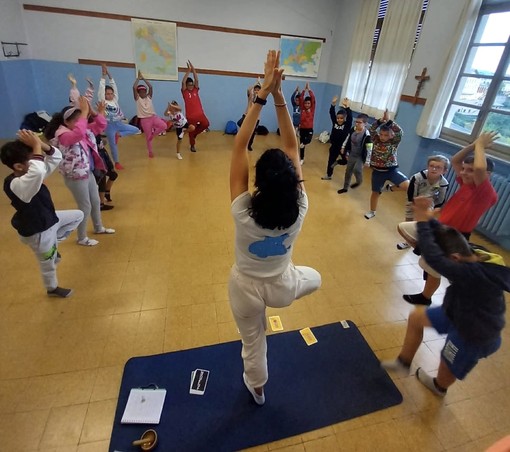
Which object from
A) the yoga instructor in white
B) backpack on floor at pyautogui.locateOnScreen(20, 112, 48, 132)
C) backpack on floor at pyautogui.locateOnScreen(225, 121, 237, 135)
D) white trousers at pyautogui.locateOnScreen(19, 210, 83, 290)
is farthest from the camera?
backpack on floor at pyautogui.locateOnScreen(225, 121, 237, 135)

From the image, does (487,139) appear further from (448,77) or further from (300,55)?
(300,55)

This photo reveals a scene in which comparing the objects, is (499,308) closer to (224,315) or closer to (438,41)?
(224,315)

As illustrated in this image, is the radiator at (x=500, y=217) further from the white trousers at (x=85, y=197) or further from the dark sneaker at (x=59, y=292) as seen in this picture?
the dark sneaker at (x=59, y=292)

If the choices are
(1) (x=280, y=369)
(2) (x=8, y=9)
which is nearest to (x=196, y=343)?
(1) (x=280, y=369)

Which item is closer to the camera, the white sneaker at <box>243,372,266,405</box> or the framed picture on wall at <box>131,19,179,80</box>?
the white sneaker at <box>243,372,266,405</box>

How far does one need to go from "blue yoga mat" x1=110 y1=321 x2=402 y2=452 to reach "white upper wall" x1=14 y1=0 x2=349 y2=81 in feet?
24.0

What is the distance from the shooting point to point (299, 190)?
123cm

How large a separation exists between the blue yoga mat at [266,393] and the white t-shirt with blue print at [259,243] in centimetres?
99

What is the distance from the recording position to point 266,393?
74.2 inches

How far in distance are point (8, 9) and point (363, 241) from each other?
7.83 m

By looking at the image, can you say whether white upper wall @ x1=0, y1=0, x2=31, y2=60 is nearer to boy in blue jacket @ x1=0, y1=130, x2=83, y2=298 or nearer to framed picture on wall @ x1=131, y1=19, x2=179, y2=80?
framed picture on wall @ x1=131, y1=19, x2=179, y2=80

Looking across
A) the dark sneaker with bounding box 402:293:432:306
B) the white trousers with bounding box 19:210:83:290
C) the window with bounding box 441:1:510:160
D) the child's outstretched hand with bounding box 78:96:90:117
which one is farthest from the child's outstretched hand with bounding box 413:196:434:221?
the window with bounding box 441:1:510:160

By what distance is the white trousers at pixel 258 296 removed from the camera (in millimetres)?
1361

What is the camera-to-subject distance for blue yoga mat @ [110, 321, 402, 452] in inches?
65.5
